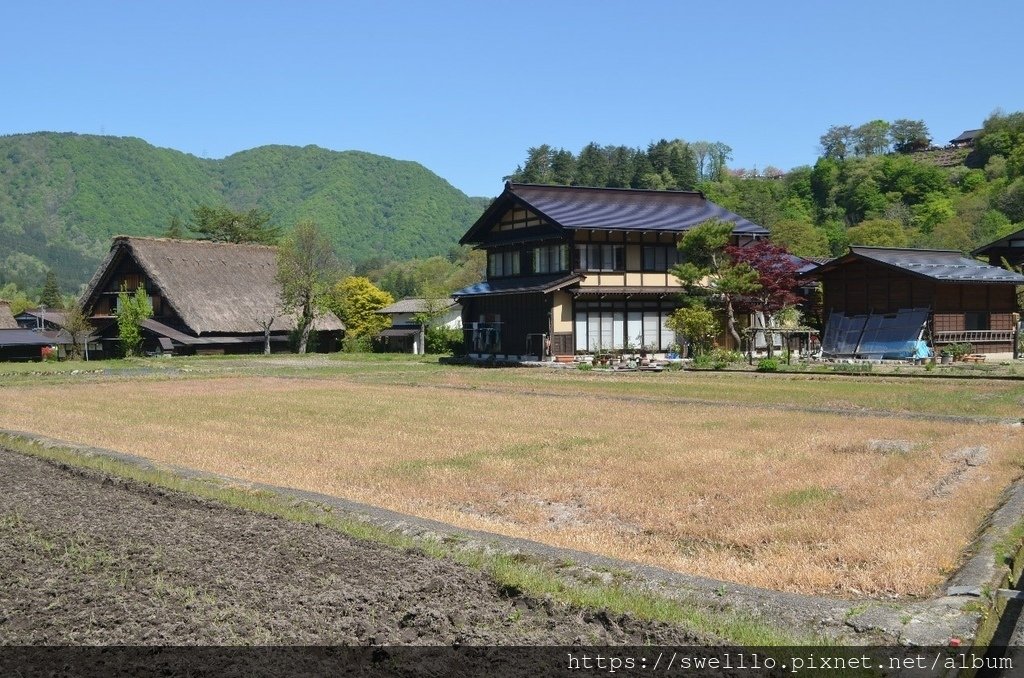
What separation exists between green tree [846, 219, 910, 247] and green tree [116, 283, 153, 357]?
44075 mm

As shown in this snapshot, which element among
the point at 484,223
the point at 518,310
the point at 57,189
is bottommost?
the point at 518,310

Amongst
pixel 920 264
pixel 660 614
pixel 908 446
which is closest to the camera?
pixel 660 614

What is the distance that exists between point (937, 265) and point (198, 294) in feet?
122

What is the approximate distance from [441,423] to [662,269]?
23045 mm

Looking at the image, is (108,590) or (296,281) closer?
(108,590)

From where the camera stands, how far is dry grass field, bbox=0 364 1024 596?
6648 millimetres

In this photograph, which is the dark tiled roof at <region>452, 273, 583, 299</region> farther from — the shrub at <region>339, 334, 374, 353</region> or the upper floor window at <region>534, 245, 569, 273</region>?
the shrub at <region>339, 334, 374, 353</region>

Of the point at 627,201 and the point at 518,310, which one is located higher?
the point at 627,201

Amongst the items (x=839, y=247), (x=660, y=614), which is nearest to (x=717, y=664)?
(x=660, y=614)

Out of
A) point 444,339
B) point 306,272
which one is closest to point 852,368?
point 444,339

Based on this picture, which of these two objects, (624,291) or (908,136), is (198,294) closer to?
(624,291)

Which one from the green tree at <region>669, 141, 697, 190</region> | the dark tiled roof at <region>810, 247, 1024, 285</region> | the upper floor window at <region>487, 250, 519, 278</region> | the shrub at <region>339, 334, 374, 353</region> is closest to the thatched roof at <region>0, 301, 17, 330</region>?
the shrub at <region>339, 334, 374, 353</region>

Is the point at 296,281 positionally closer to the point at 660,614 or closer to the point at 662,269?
the point at 662,269

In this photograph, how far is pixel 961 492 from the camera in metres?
8.37
